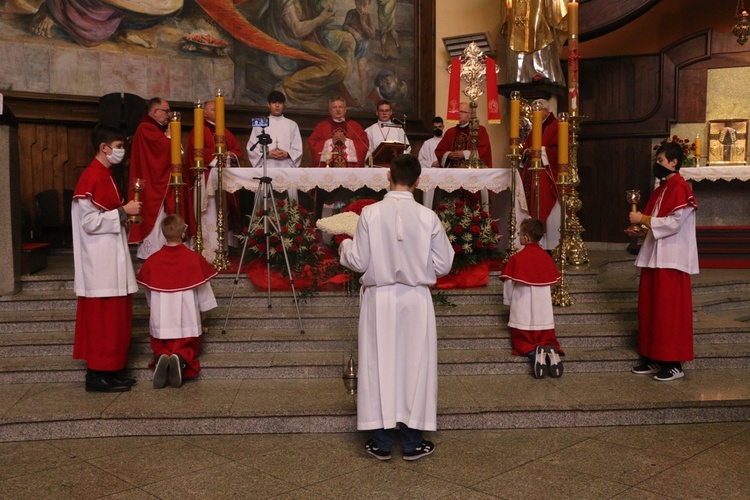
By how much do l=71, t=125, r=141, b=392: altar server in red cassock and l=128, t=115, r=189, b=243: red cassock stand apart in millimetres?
2395

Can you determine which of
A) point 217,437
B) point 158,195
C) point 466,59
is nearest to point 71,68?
point 158,195

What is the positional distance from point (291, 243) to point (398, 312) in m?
2.59

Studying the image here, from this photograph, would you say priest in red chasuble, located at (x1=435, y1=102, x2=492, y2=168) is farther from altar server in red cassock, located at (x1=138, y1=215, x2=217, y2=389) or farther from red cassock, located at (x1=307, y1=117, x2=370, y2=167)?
altar server in red cassock, located at (x1=138, y1=215, x2=217, y2=389)

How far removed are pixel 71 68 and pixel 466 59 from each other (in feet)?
15.3

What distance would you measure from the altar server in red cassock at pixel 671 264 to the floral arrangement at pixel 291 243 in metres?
2.77

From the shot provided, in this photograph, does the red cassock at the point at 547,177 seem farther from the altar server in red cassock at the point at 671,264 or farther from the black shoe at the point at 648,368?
the black shoe at the point at 648,368

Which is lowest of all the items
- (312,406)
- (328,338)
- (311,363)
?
(312,406)

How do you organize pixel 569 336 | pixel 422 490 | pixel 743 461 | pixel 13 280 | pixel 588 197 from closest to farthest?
1. pixel 422 490
2. pixel 743 461
3. pixel 569 336
4. pixel 13 280
5. pixel 588 197

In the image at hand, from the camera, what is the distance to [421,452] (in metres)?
4.02

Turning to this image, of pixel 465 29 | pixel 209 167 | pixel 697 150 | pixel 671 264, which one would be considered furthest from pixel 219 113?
pixel 697 150

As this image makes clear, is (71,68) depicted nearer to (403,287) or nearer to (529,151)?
(529,151)

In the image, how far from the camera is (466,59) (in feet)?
25.5

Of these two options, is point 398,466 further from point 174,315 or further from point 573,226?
point 573,226

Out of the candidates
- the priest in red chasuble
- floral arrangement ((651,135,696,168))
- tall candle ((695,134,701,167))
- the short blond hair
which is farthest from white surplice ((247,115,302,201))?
tall candle ((695,134,701,167))
